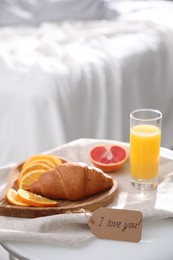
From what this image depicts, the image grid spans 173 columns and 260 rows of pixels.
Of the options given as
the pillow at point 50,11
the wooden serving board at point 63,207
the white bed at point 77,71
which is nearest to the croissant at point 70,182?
the wooden serving board at point 63,207

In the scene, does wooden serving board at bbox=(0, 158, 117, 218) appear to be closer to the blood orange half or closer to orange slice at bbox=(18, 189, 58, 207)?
orange slice at bbox=(18, 189, 58, 207)

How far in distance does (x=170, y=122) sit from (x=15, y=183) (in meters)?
1.43

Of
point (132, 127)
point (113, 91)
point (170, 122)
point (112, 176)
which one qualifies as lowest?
point (170, 122)

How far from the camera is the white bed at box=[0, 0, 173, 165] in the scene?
2012 mm

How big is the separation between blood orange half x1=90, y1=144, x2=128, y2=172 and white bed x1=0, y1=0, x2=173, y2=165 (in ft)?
1.96

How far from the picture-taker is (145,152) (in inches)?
51.6

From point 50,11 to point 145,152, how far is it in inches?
65.7

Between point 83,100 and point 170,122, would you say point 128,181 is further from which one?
point 170,122

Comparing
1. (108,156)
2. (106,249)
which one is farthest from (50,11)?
(106,249)

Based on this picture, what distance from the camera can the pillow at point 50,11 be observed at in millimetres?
2762

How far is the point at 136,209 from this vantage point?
118 centimetres

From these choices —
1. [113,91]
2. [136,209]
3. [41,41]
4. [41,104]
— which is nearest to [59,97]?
[41,104]

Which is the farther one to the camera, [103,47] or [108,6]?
[108,6]

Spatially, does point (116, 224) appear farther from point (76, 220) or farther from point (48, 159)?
point (48, 159)
